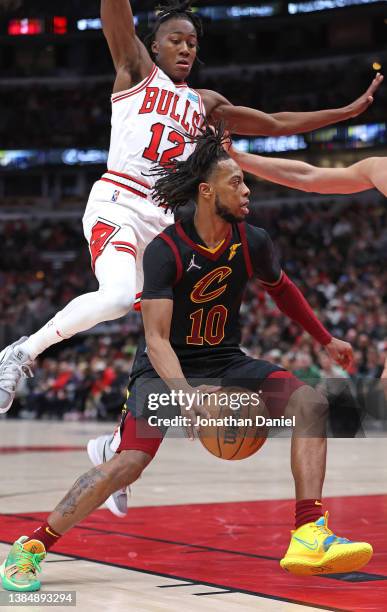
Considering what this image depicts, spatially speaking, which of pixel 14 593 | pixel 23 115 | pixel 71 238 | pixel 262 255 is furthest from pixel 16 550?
pixel 23 115

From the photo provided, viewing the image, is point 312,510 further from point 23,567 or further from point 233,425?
point 23,567

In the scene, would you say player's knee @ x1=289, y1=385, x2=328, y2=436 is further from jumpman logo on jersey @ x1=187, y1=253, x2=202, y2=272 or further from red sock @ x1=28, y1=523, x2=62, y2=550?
red sock @ x1=28, y1=523, x2=62, y2=550

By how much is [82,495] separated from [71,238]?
76.6 ft

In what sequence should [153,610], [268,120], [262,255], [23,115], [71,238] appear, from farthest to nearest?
1. [23,115]
2. [71,238]
3. [268,120]
4. [262,255]
5. [153,610]

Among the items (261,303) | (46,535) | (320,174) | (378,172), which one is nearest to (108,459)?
(46,535)

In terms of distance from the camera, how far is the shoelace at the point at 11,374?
484cm

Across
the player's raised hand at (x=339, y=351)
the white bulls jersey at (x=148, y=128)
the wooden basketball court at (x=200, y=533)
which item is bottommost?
the wooden basketball court at (x=200, y=533)

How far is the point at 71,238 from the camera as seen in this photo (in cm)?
2725

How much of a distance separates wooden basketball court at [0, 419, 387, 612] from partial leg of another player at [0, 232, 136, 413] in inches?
35.4

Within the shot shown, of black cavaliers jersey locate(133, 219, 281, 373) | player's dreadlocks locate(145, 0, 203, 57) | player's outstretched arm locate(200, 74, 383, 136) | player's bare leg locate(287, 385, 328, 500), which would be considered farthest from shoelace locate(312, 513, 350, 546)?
player's dreadlocks locate(145, 0, 203, 57)

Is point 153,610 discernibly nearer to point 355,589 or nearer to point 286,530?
point 355,589

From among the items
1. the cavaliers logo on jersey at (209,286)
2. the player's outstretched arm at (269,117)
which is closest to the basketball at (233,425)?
the cavaliers logo on jersey at (209,286)

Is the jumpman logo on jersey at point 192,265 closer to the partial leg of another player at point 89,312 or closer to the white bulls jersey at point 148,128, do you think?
the partial leg of another player at point 89,312

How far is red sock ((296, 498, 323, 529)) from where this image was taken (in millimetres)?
4137
